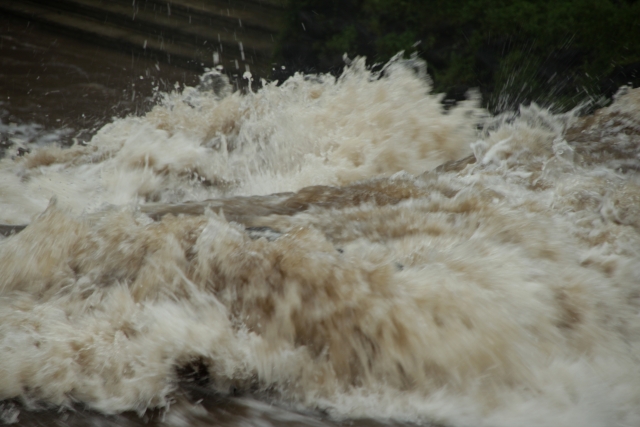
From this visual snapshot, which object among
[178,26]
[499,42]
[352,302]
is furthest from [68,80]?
[352,302]

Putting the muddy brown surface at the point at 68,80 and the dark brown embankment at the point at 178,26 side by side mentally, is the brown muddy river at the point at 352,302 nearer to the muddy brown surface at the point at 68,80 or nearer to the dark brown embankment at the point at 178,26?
the muddy brown surface at the point at 68,80

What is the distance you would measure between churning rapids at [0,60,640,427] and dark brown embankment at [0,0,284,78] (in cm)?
420

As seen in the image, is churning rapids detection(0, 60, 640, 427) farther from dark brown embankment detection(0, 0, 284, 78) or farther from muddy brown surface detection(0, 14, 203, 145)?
dark brown embankment detection(0, 0, 284, 78)

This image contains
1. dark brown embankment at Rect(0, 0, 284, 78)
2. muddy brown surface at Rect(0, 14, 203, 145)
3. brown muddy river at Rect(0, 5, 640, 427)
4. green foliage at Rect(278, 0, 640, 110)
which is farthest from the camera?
dark brown embankment at Rect(0, 0, 284, 78)

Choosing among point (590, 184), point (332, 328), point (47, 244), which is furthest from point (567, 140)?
point (47, 244)

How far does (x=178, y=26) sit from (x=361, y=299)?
5.82 meters

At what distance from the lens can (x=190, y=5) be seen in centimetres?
698

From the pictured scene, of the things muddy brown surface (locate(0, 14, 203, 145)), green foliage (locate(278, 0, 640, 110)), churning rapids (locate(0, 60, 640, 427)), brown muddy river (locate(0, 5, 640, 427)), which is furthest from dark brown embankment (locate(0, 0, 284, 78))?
churning rapids (locate(0, 60, 640, 427))

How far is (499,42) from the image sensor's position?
17.5 ft

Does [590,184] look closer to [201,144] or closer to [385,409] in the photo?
[385,409]

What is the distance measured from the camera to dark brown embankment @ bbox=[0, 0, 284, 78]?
6469 millimetres

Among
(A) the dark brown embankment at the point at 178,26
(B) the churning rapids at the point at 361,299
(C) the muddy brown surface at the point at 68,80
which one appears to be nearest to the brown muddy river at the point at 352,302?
(B) the churning rapids at the point at 361,299

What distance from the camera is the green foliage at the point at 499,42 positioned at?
497 cm

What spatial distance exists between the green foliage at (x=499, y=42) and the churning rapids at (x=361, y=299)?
2.39m
